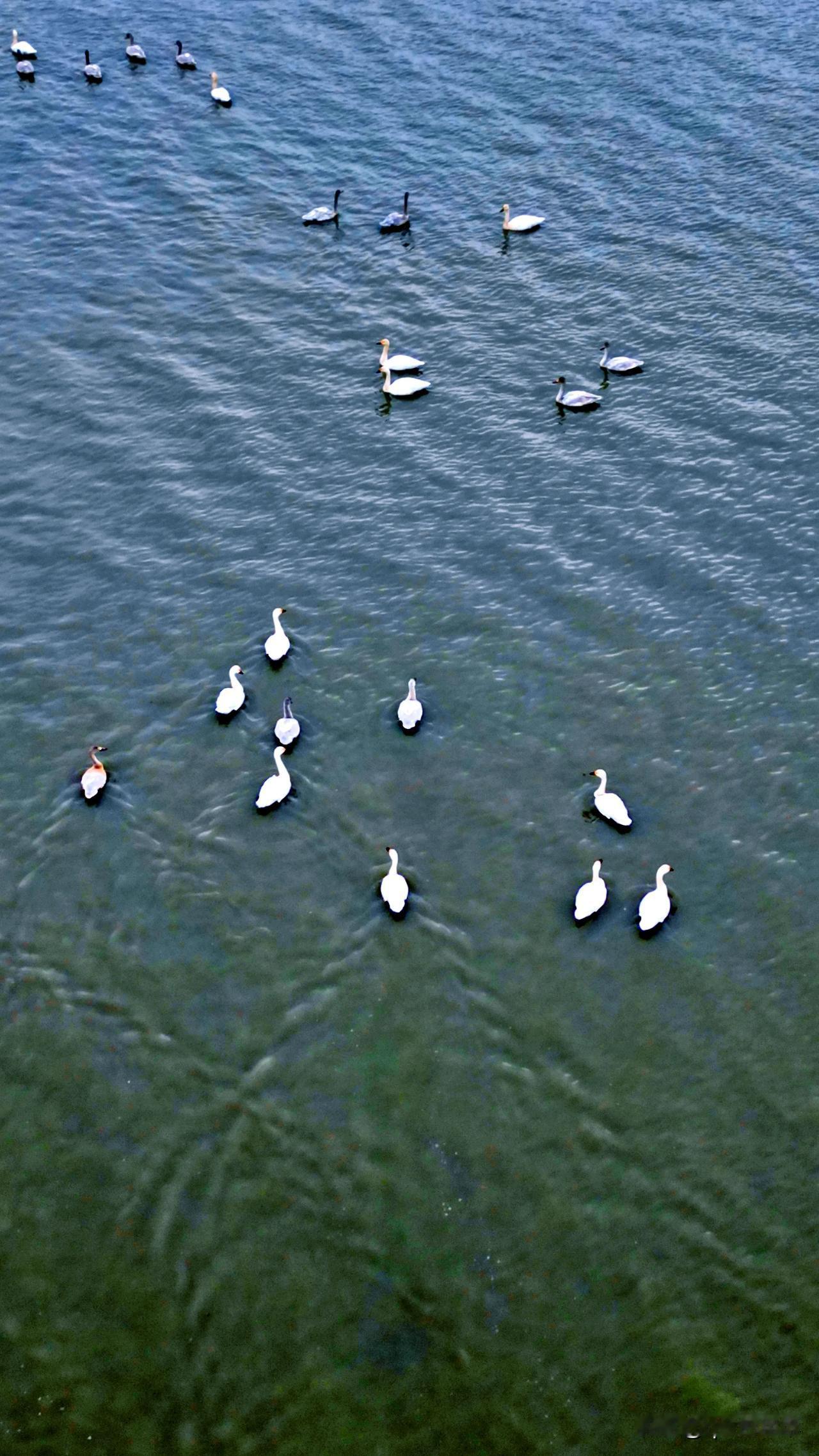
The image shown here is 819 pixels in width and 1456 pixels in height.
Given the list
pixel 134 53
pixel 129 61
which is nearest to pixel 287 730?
pixel 134 53

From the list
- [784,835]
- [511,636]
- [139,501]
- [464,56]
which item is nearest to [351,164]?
[464,56]

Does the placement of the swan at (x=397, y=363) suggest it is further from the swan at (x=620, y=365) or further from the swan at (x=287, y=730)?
the swan at (x=287, y=730)

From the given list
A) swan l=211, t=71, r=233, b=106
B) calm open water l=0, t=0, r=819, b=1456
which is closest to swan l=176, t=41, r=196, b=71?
swan l=211, t=71, r=233, b=106

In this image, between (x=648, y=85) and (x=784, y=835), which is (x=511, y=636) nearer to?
(x=784, y=835)

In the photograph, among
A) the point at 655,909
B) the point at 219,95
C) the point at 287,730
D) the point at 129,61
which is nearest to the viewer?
the point at 655,909

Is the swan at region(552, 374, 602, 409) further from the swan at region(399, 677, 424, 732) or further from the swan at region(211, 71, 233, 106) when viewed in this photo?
the swan at region(211, 71, 233, 106)

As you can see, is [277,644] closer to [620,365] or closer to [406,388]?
[406,388]

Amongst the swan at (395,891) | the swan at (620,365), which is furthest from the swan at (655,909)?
the swan at (620,365)
